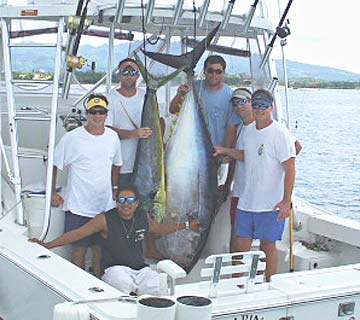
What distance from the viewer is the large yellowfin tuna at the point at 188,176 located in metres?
4.92

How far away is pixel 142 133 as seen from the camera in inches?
195

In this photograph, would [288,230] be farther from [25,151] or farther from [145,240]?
[25,151]

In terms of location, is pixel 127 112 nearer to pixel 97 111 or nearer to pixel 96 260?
pixel 97 111

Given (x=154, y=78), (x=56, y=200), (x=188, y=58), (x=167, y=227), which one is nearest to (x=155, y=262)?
(x=167, y=227)

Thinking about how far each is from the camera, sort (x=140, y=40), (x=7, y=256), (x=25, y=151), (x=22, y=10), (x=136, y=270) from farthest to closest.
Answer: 1. (x=140, y=40)
2. (x=25, y=151)
3. (x=22, y=10)
4. (x=136, y=270)
5. (x=7, y=256)

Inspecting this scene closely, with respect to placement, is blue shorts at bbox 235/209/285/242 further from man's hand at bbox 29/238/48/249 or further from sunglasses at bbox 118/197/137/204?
man's hand at bbox 29/238/48/249

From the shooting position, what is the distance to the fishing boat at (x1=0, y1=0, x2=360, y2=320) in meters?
3.52

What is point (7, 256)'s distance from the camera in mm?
4199

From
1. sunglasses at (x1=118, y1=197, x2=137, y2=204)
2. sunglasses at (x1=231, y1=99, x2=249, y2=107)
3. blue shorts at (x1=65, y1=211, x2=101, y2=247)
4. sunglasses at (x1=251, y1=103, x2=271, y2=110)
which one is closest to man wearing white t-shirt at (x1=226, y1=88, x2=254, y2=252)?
sunglasses at (x1=231, y1=99, x2=249, y2=107)

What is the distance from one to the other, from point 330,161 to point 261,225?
14.7 metres

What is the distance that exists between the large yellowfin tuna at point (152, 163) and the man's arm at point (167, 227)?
0.19 feet

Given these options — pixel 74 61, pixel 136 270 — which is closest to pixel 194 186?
pixel 136 270

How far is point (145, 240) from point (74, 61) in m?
1.32

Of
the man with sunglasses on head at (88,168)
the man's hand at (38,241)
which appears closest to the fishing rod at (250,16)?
the man with sunglasses on head at (88,168)
